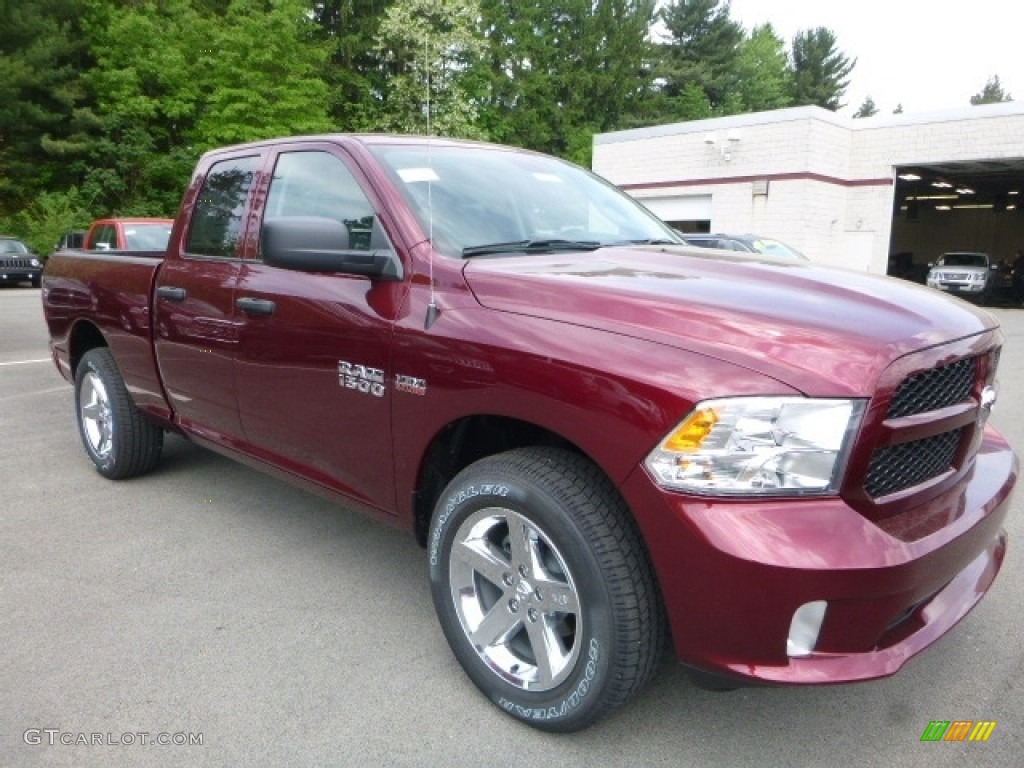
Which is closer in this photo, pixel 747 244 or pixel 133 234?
pixel 133 234

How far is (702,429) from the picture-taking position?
74.6 inches

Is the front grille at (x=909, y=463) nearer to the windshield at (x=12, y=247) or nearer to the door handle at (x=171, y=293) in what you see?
the door handle at (x=171, y=293)

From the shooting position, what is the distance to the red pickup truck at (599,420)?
1.87 meters

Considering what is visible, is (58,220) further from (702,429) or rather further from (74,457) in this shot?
(702,429)

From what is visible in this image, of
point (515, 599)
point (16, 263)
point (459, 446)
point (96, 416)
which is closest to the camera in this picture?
point (515, 599)

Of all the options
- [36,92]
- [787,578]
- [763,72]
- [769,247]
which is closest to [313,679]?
[787,578]

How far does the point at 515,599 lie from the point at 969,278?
81.3ft

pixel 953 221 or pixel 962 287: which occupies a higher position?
pixel 953 221

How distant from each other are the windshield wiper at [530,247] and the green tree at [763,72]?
57.5 meters

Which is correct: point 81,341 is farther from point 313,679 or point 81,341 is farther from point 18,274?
point 18,274

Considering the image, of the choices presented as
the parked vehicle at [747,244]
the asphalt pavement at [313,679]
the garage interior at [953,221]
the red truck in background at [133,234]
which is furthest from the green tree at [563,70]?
the asphalt pavement at [313,679]

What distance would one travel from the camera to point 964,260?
2450 cm

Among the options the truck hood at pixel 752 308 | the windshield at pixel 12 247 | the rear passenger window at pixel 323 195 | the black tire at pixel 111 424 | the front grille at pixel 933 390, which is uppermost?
the rear passenger window at pixel 323 195
